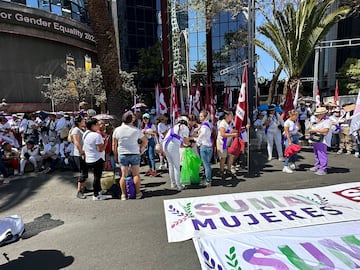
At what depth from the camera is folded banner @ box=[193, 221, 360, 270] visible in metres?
3.32

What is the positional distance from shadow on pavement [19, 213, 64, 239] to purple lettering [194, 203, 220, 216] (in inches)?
94.9

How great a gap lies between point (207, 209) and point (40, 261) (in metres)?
2.65

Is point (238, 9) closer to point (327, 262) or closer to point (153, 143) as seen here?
point (153, 143)

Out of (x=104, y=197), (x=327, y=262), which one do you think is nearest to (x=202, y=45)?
Answer: (x=104, y=197)

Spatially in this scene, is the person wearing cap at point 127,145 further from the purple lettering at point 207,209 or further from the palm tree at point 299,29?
the palm tree at point 299,29

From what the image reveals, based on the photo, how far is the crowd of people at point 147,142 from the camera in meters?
6.00

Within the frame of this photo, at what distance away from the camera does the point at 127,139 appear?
583cm

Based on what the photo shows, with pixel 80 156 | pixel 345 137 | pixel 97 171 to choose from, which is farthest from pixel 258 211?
pixel 345 137

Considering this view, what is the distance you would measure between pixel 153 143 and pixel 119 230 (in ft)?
12.7

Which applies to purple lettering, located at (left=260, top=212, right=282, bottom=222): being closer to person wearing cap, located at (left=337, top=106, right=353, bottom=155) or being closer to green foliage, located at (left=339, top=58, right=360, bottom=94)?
person wearing cap, located at (left=337, top=106, right=353, bottom=155)

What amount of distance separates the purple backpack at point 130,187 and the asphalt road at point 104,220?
0.24 m

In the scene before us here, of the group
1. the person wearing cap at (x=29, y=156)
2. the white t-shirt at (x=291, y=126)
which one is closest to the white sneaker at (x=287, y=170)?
the white t-shirt at (x=291, y=126)

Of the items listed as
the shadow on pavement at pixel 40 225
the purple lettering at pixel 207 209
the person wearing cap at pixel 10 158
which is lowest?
the shadow on pavement at pixel 40 225

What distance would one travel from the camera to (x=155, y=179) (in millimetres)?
7762
